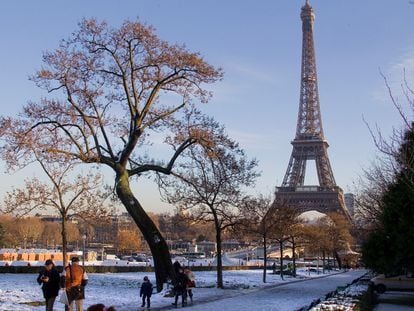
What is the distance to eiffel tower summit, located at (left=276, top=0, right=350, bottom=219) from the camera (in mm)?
112500

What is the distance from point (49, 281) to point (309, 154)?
11183 cm

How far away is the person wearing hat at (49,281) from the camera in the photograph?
15359 mm

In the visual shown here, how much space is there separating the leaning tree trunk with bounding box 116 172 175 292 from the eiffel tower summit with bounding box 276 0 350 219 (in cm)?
7327

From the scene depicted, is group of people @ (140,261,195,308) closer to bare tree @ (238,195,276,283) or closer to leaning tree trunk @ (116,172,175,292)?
leaning tree trunk @ (116,172,175,292)

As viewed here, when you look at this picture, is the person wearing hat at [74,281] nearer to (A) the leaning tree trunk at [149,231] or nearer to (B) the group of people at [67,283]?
(B) the group of people at [67,283]

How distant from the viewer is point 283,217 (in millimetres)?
48281

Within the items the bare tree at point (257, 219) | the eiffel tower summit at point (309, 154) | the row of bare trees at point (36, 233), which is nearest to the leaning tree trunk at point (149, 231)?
the bare tree at point (257, 219)

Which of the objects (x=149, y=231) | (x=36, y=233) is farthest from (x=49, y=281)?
(x=36, y=233)

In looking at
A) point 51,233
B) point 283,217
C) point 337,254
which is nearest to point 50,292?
point 283,217

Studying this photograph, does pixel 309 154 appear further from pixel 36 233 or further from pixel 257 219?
pixel 257 219

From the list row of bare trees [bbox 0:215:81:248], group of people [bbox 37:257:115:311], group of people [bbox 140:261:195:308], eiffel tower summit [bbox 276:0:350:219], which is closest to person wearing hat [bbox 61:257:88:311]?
group of people [bbox 37:257:115:311]

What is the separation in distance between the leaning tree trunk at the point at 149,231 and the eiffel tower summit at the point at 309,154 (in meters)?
73.3

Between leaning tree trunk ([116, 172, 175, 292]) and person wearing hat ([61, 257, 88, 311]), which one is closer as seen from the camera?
person wearing hat ([61, 257, 88, 311])

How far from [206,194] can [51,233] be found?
375ft
